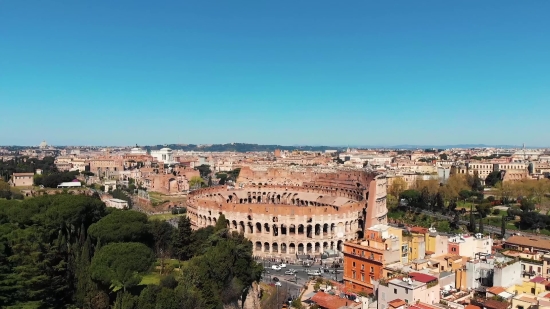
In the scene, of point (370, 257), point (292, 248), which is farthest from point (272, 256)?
point (370, 257)

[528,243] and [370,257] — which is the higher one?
[370,257]

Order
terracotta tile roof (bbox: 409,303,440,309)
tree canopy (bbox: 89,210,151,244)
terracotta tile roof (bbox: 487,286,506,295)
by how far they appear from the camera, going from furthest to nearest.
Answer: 1. tree canopy (bbox: 89,210,151,244)
2. terracotta tile roof (bbox: 487,286,506,295)
3. terracotta tile roof (bbox: 409,303,440,309)

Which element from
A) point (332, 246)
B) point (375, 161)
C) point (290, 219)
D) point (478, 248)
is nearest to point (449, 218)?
point (332, 246)

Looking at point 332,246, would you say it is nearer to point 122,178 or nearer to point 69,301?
point 69,301

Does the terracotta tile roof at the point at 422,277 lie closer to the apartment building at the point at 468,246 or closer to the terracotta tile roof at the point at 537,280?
the terracotta tile roof at the point at 537,280

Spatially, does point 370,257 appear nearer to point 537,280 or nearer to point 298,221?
point 537,280

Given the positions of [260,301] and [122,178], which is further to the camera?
[122,178]

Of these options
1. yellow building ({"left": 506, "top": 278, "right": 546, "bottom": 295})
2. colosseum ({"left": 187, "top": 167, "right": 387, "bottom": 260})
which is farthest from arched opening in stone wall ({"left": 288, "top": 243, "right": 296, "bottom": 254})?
→ yellow building ({"left": 506, "top": 278, "right": 546, "bottom": 295})

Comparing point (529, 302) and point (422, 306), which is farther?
point (529, 302)

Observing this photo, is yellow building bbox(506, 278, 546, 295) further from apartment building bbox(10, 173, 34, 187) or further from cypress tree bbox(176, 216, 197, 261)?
apartment building bbox(10, 173, 34, 187)
